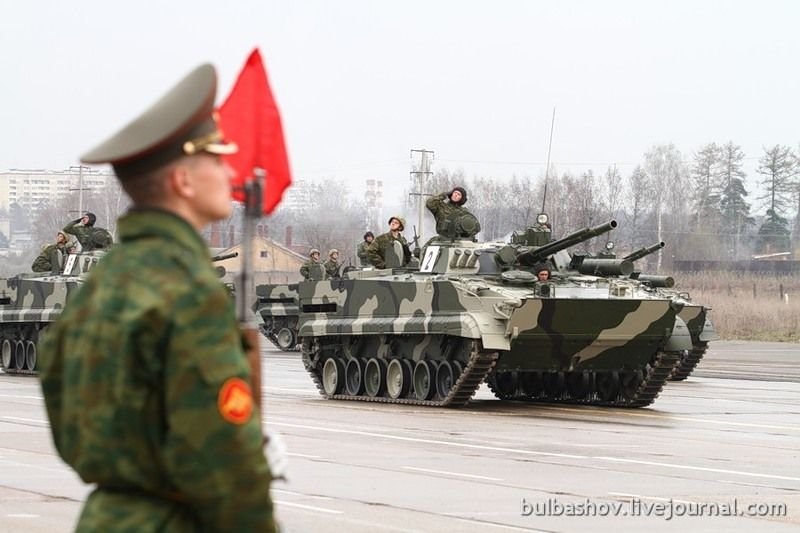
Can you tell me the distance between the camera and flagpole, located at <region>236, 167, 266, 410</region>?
3945mm

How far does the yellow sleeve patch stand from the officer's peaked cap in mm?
606

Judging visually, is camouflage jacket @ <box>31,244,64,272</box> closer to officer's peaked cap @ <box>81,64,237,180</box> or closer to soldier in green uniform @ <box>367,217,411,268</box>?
soldier in green uniform @ <box>367,217,411,268</box>

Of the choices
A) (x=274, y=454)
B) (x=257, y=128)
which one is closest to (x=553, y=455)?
(x=257, y=128)

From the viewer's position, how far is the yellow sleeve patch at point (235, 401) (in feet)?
11.8

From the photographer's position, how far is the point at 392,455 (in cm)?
1555

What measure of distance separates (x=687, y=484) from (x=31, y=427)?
8.84m

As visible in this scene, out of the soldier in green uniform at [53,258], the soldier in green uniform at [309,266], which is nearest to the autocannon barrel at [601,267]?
the soldier in green uniform at [53,258]

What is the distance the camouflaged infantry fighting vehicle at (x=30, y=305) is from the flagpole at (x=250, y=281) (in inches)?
1188

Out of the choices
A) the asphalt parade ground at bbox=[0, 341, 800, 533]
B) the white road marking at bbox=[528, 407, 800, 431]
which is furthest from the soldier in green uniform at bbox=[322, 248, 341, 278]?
the white road marking at bbox=[528, 407, 800, 431]

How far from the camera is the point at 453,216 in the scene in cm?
2555

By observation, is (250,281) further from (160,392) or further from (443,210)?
(443,210)

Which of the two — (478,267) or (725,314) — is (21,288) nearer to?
(478,267)

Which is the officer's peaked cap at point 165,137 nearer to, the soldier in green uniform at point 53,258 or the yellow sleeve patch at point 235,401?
the yellow sleeve patch at point 235,401

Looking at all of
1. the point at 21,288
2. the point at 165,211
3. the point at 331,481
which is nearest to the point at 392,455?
the point at 331,481
